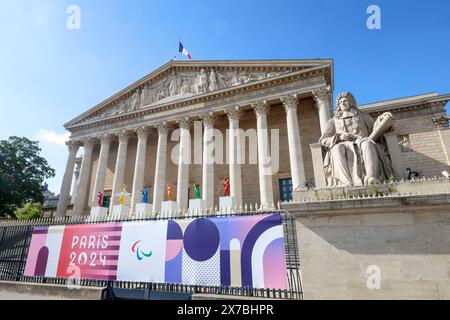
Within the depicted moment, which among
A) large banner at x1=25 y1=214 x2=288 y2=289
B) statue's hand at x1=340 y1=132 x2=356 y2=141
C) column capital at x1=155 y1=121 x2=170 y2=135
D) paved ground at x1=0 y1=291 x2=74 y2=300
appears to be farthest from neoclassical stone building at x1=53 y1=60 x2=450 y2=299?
paved ground at x1=0 y1=291 x2=74 y2=300

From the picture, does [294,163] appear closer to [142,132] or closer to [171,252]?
[171,252]

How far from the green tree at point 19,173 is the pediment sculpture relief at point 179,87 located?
9391 millimetres

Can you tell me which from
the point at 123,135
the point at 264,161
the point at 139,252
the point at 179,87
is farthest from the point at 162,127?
the point at 139,252

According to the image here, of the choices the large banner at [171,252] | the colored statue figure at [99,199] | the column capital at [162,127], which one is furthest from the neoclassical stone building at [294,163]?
the large banner at [171,252]

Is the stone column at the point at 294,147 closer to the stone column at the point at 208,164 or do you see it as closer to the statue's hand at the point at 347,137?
the stone column at the point at 208,164

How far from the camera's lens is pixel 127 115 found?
76.5 ft

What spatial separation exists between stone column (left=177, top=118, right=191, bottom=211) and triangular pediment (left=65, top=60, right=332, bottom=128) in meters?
2.85

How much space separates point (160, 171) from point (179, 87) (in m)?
8.45

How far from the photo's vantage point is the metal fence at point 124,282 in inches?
215

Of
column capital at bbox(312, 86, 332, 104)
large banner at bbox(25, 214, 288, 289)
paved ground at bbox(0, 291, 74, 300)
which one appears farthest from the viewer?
column capital at bbox(312, 86, 332, 104)

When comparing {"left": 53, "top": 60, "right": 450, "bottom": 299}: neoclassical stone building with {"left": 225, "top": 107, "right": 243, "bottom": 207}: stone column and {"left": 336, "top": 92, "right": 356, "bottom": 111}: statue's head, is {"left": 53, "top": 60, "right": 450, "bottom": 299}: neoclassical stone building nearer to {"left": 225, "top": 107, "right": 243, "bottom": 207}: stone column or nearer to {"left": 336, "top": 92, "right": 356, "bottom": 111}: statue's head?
{"left": 225, "top": 107, "right": 243, "bottom": 207}: stone column

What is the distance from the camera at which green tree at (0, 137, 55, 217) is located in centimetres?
2469
